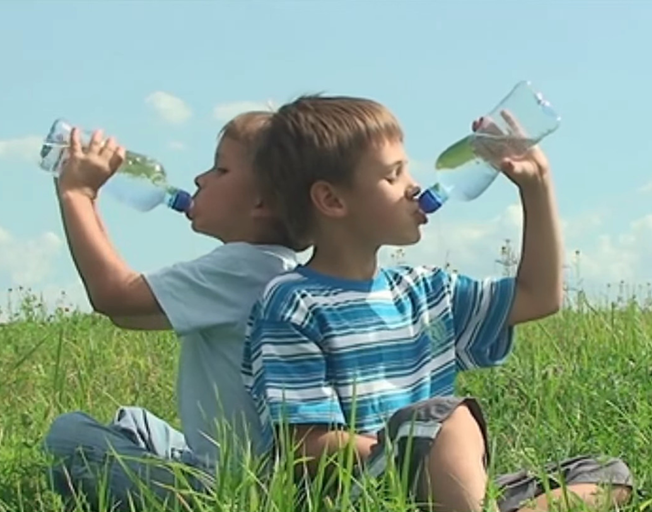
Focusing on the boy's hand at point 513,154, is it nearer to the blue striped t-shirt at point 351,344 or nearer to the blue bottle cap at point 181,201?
the blue striped t-shirt at point 351,344

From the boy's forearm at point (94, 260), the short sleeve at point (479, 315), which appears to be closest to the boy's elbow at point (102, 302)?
the boy's forearm at point (94, 260)

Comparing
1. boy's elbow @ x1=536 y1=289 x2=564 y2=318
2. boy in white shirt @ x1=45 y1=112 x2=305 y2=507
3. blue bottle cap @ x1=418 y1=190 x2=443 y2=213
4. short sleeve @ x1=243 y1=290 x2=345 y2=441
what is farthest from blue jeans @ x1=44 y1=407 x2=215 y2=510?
boy's elbow @ x1=536 y1=289 x2=564 y2=318

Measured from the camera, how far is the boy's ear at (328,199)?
10.5 ft

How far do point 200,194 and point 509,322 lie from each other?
83 cm

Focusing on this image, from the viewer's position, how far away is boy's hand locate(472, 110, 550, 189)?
10.6ft

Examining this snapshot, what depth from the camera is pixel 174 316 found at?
127 inches

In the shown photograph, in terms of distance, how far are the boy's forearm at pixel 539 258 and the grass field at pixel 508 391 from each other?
1.33ft

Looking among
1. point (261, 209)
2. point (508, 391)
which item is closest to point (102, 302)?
point (261, 209)

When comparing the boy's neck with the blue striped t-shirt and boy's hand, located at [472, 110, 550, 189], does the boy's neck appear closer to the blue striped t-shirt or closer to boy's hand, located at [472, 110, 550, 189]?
the blue striped t-shirt

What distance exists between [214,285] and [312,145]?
411 mm

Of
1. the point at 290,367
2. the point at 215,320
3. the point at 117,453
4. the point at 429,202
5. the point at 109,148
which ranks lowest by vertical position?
the point at 117,453

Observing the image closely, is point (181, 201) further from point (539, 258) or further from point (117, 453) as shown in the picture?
point (539, 258)

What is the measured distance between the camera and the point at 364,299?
3.16 m

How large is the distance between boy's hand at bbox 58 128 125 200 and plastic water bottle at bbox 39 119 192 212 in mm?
210
